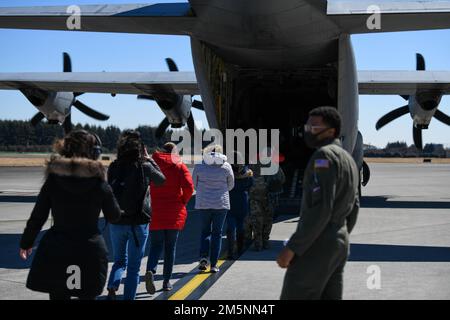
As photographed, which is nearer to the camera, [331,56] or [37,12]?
[37,12]

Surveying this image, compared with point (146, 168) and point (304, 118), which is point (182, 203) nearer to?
point (146, 168)

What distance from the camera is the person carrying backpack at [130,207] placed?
572 cm

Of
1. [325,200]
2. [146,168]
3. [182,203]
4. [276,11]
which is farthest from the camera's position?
[276,11]

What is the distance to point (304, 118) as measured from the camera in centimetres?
1864

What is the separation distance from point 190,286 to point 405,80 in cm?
1211

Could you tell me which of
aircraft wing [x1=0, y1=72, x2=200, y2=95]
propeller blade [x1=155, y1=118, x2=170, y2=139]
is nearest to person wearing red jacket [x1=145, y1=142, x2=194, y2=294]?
aircraft wing [x1=0, y1=72, x2=200, y2=95]

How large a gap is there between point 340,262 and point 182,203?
3072mm

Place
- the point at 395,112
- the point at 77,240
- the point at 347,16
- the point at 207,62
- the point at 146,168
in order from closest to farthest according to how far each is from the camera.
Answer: the point at 77,240, the point at 146,168, the point at 347,16, the point at 207,62, the point at 395,112

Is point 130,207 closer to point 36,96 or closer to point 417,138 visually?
point 36,96

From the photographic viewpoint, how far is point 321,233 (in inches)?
148

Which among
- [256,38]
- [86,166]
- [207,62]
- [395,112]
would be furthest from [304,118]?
[86,166]

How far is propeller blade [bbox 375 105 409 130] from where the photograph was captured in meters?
22.5

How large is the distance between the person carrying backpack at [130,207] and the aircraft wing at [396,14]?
539 centimetres

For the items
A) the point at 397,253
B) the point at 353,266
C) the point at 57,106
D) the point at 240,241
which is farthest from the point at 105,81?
the point at 353,266
